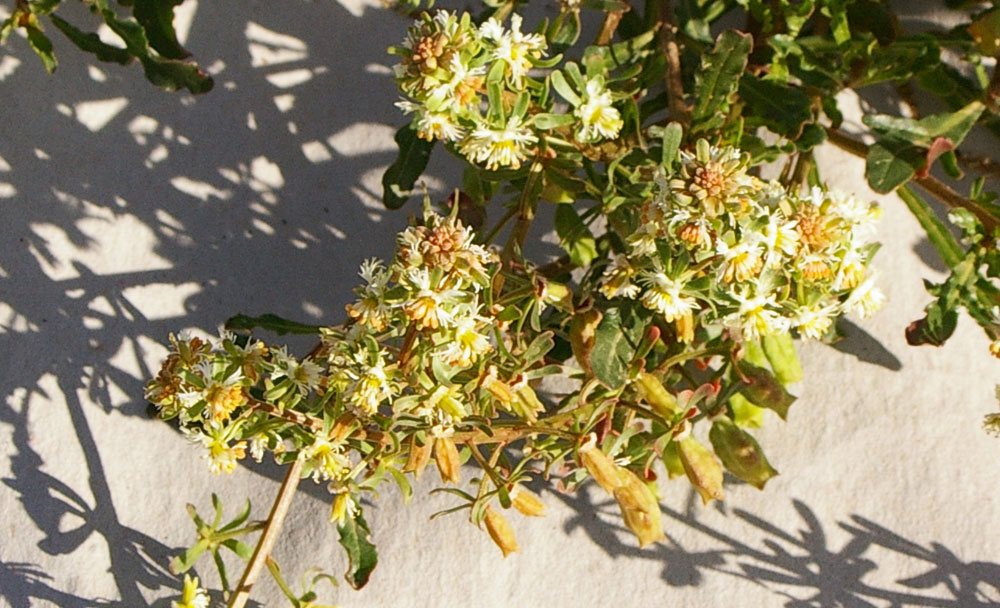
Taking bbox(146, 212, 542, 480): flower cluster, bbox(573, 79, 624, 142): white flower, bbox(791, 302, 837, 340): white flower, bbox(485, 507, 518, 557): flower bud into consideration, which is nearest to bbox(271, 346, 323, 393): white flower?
bbox(146, 212, 542, 480): flower cluster

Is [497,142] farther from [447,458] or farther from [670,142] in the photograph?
[447,458]

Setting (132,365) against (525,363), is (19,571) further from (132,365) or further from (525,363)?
(525,363)

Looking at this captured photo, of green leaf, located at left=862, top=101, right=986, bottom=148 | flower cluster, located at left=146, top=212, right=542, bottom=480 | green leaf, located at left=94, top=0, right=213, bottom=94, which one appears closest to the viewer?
flower cluster, located at left=146, top=212, right=542, bottom=480

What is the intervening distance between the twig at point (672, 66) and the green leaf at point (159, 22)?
0.54 m

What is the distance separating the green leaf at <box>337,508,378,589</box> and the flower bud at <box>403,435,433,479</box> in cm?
18

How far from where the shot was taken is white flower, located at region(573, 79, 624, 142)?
0.93m

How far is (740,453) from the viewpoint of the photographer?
3.58ft

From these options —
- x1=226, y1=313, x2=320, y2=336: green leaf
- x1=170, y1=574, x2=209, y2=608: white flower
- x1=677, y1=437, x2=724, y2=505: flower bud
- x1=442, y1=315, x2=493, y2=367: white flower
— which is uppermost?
x1=226, y1=313, x2=320, y2=336: green leaf

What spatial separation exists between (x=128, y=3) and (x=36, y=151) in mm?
240

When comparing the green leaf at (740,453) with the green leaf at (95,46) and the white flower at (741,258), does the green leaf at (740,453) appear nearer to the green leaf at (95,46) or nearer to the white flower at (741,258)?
the white flower at (741,258)

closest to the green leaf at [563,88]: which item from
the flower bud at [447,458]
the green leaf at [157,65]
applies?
the flower bud at [447,458]

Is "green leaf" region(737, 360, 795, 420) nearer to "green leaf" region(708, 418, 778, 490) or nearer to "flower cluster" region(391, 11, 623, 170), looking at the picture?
"green leaf" region(708, 418, 778, 490)

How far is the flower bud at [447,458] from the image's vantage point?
2.91ft

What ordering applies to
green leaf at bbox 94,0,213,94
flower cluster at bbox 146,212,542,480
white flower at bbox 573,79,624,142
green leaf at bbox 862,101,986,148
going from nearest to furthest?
flower cluster at bbox 146,212,542,480 < white flower at bbox 573,79,624,142 < green leaf at bbox 862,101,986,148 < green leaf at bbox 94,0,213,94
